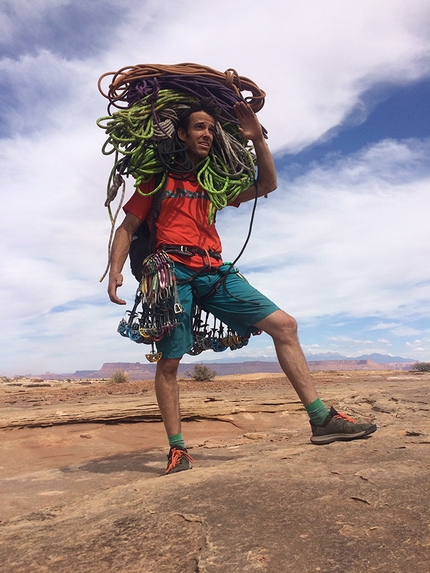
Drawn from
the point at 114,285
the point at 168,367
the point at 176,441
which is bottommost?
the point at 176,441

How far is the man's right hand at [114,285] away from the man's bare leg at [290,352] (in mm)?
975

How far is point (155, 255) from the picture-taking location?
10.8ft

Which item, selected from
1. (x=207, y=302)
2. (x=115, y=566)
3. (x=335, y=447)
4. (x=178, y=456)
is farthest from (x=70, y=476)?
(x=115, y=566)

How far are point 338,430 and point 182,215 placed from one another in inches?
69.2

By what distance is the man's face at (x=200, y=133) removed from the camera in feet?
11.3

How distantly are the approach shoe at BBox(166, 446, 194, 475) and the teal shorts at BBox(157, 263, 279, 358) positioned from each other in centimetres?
61

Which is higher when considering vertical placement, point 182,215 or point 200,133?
point 200,133

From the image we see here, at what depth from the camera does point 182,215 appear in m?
3.38

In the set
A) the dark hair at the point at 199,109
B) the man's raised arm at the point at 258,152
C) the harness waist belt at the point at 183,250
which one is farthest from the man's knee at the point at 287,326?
the dark hair at the point at 199,109

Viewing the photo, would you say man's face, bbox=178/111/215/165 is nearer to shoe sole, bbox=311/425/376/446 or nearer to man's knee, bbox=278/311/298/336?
man's knee, bbox=278/311/298/336

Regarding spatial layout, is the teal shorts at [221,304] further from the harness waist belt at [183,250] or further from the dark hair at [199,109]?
the dark hair at [199,109]

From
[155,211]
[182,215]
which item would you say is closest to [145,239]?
[155,211]

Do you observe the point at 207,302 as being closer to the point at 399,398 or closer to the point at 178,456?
the point at 178,456

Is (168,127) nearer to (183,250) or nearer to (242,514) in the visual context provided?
(183,250)
